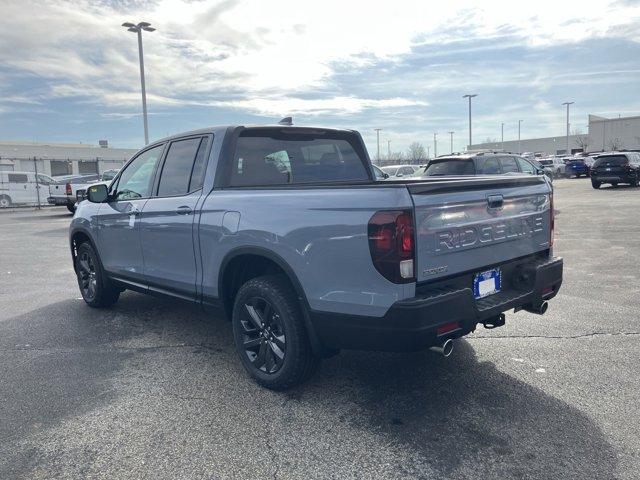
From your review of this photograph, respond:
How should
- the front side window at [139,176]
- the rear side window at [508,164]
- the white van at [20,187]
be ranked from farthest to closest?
the white van at [20,187] < the rear side window at [508,164] < the front side window at [139,176]

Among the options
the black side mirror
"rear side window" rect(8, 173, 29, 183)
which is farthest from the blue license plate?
"rear side window" rect(8, 173, 29, 183)

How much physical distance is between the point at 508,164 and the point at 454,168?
2.05 m

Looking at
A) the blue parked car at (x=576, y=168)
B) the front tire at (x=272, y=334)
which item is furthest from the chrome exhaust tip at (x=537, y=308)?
the blue parked car at (x=576, y=168)

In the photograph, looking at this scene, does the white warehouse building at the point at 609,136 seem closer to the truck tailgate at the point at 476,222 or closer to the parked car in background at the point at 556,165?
the parked car in background at the point at 556,165

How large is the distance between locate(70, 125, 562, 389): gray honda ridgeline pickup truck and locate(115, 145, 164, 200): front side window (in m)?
0.02

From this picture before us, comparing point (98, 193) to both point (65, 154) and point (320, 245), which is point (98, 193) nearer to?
point (320, 245)

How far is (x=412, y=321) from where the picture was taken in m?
3.04

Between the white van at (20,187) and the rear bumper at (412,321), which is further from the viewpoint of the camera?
the white van at (20,187)

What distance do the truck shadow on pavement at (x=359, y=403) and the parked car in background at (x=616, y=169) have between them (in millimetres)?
23514

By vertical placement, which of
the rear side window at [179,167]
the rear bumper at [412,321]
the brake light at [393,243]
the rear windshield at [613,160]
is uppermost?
the rear windshield at [613,160]

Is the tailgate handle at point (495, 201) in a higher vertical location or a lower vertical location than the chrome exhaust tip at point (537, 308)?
higher

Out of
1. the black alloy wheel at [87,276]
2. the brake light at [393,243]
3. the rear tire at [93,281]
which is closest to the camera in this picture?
the brake light at [393,243]

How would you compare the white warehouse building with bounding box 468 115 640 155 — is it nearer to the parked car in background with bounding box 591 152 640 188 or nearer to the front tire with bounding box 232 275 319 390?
the parked car in background with bounding box 591 152 640 188

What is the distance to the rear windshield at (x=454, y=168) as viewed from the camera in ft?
41.2
